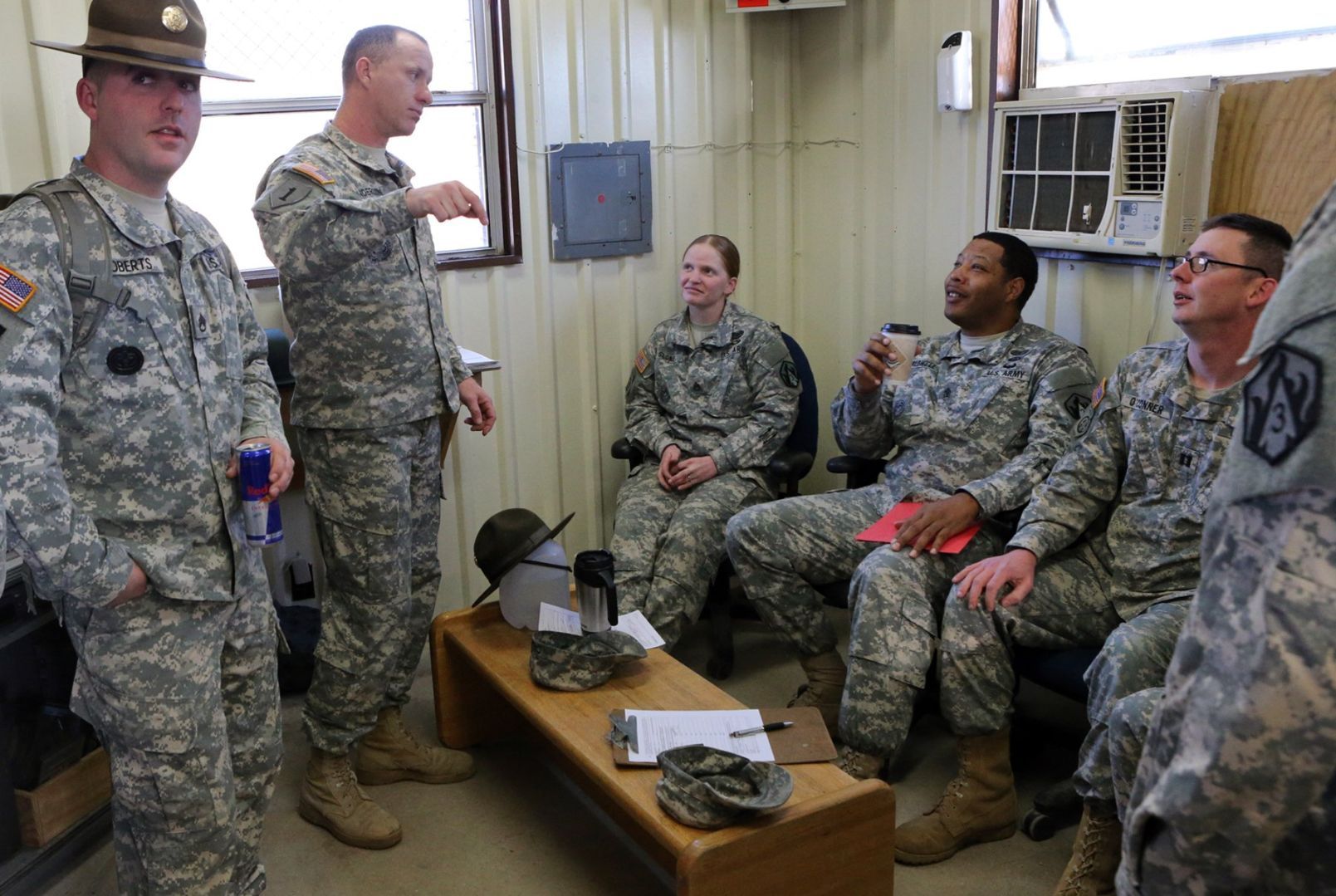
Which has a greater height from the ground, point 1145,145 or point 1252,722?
point 1145,145

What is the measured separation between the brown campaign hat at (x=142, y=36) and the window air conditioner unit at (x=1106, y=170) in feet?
6.85

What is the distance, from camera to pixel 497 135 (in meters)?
3.54

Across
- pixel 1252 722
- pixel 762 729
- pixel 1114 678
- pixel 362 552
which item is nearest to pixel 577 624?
pixel 362 552

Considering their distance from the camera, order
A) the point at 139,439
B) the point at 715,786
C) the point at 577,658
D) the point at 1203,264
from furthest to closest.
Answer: the point at 577,658 < the point at 1203,264 < the point at 715,786 < the point at 139,439

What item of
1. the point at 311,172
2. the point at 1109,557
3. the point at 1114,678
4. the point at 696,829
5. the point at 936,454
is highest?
the point at 311,172

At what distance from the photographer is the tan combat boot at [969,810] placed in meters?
2.42

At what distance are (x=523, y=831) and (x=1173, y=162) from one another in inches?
84.2

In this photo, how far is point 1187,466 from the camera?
7.81ft

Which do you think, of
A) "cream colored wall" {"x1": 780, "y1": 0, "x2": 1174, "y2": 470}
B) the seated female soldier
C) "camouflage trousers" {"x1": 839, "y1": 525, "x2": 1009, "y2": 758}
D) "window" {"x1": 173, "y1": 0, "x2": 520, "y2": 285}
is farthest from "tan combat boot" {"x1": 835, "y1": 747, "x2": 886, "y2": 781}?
"window" {"x1": 173, "y1": 0, "x2": 520, "y2": 285}

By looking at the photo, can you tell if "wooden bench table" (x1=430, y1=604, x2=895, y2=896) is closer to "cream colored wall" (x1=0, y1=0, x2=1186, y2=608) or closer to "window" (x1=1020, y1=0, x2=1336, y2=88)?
"cream colored wall" (x1=0, y1=0, x2=1186, y2=608)

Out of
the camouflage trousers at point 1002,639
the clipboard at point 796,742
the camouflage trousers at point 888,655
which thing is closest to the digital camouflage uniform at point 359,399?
the clipboard at point 796,742

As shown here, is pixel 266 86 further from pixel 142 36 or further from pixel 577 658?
pixel 577 658

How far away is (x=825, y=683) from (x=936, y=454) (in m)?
0.66

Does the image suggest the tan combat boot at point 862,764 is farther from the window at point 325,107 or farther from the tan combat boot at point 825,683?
the window at point 325,107
